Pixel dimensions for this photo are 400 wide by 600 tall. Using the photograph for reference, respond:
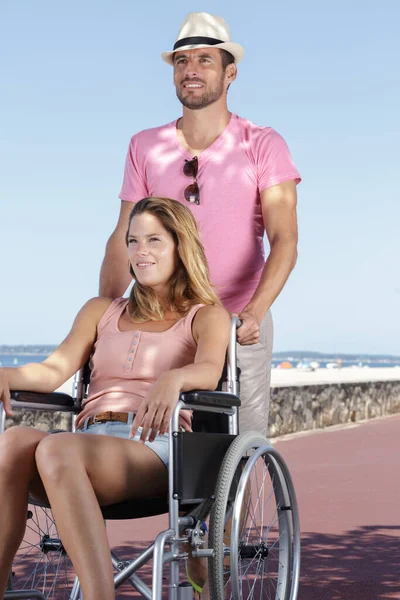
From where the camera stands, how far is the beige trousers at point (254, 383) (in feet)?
13.8

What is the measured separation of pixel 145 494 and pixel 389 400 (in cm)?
1577

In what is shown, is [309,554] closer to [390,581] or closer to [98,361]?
[390,581]

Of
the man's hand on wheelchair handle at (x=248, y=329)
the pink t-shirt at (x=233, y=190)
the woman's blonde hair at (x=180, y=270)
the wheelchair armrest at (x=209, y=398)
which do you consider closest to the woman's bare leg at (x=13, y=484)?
the wheelchair armrest at (x=209, y=398)

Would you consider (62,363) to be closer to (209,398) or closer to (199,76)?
(209,398)

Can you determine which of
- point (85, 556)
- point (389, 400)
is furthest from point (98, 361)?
point (389, 400)

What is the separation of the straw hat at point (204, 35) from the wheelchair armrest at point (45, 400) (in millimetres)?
1294

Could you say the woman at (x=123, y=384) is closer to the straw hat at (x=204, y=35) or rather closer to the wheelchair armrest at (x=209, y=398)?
the wheelchair armrest at (x=209, y=398)

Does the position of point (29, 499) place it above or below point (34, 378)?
below

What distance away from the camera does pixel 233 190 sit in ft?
13.6

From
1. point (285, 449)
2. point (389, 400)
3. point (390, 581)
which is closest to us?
point (390, 581)

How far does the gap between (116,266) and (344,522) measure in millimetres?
3382

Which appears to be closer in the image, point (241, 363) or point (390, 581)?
point (241, 363)

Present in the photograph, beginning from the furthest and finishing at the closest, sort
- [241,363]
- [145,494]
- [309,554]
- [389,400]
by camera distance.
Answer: [389,400], [309,554], [241,363], [145,494]

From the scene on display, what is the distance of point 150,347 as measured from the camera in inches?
145
